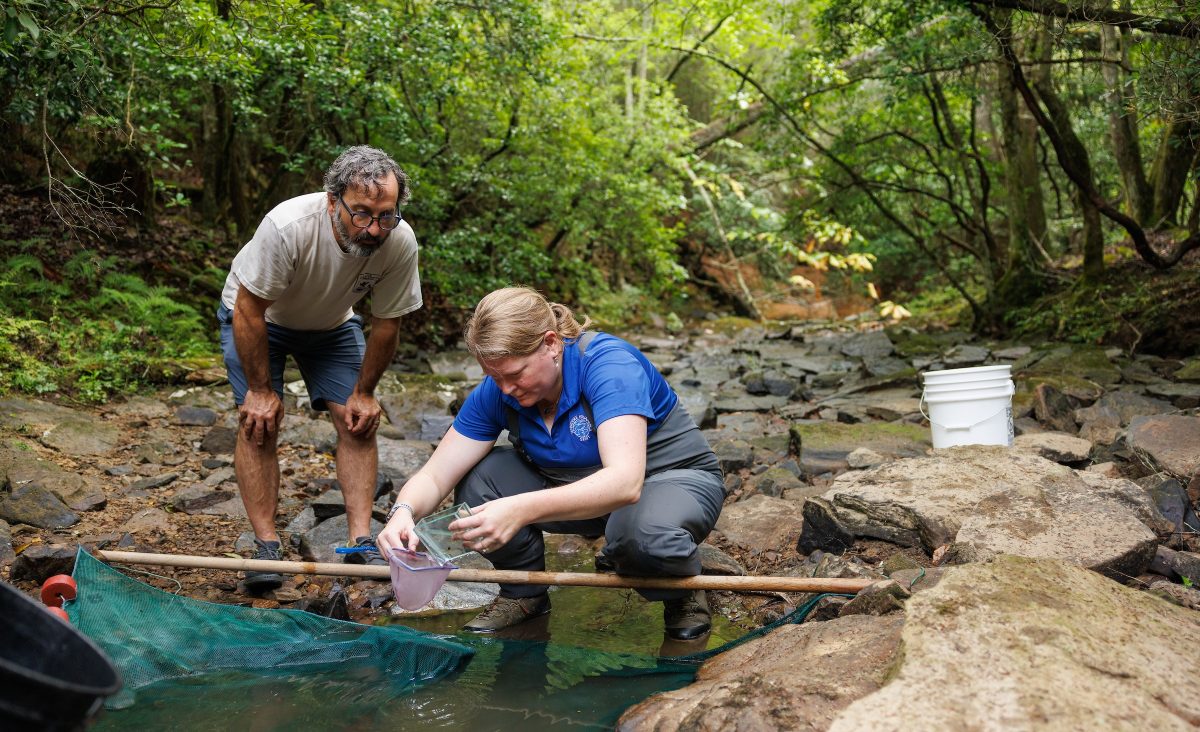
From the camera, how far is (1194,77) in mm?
4969

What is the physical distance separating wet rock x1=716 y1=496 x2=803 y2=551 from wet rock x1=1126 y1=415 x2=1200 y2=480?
1.74 metres

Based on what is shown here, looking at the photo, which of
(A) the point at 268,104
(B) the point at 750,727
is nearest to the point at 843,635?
(B) the point at 750,727

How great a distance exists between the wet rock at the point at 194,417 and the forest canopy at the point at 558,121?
154 cm

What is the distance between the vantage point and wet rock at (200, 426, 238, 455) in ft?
19.5

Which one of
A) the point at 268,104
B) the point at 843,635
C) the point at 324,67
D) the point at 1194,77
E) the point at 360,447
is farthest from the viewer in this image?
the point at 268,104

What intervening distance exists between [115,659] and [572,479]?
1.64m

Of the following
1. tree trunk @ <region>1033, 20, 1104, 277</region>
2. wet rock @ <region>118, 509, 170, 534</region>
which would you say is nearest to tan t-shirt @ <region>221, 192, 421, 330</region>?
wet rock @ <region>118, 509, 170, 534</region>

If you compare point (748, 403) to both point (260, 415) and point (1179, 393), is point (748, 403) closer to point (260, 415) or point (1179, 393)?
→ point (1179, 393)

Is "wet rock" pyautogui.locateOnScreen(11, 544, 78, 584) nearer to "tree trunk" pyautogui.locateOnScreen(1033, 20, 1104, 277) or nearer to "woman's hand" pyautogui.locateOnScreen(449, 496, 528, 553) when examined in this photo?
"woman's hand" pyautogui.locateOnScreen(449, 496, 528, 553)

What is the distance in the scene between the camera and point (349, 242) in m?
3.56

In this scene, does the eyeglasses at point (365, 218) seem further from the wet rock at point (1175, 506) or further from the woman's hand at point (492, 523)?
the wet rock at point (1175, 506)

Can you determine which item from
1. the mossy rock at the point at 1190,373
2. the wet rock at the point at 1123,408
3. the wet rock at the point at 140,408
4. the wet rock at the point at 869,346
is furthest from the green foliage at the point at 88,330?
the mossy rock at the point at 1190,373

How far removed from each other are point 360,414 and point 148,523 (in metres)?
1.41

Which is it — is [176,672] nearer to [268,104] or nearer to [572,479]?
[572,479]
